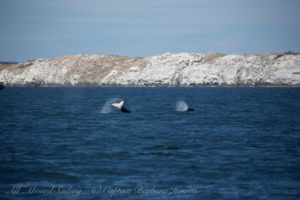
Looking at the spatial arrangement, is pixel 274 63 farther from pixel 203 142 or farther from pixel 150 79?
pixel 203 142

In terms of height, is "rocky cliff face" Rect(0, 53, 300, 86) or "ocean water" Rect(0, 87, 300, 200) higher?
"ocean water" Rect(0, 87, 300, 200)

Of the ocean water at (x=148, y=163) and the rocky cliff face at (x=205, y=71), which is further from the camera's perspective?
the rocky cliff face at (x=205, y=71)

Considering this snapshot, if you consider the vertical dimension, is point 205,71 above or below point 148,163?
below

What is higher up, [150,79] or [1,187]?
[1,187]

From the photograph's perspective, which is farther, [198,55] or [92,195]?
[198,55]

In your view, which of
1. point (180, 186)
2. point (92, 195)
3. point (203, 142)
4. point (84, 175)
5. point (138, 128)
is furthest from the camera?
point (138, 128)

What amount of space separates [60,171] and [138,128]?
1588 centimetres

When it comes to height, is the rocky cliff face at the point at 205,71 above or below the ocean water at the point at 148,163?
below

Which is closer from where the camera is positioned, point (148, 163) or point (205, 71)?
point (148, 163)

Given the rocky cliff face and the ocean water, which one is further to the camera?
the rocky cliff face

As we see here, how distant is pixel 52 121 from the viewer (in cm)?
3809

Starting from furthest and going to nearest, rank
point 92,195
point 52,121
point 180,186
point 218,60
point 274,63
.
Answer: point 218,60 → point 274,63 → point 52,121 → point 180,186 → point 92,195

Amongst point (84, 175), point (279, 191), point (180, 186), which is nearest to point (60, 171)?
point (84, 175)

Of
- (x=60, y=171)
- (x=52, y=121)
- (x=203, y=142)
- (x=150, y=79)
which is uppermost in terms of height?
(x=60, y=171)
